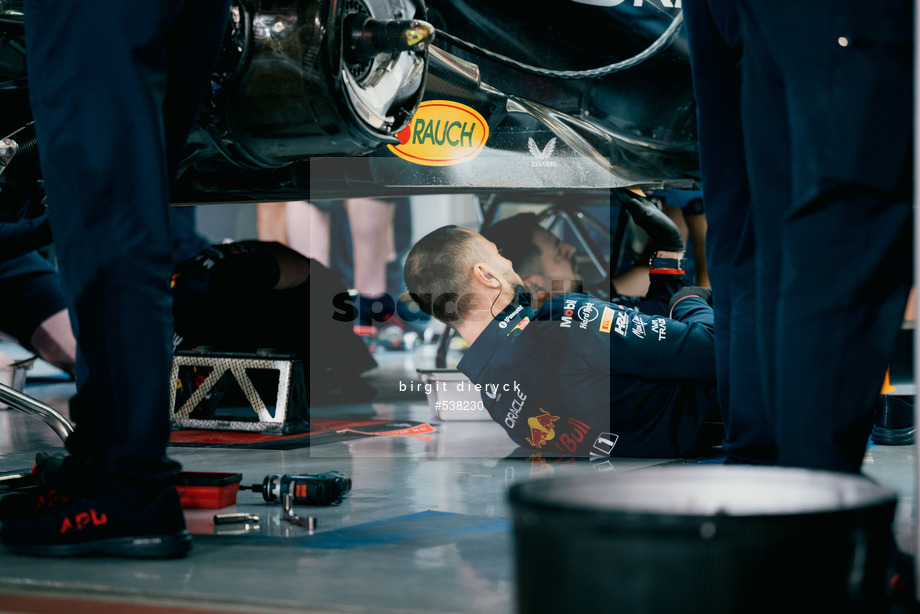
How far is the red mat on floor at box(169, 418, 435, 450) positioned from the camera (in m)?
2.27

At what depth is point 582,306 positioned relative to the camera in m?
2.13

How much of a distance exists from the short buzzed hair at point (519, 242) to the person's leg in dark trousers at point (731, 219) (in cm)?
139

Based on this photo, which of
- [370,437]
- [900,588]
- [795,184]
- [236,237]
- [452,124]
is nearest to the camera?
[900,588]

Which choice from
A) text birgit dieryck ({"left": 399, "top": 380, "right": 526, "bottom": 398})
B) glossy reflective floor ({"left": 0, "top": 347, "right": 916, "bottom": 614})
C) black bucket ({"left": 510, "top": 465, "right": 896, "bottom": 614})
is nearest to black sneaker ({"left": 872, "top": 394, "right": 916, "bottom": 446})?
glossy reflective floor ({"left": 0, "top": 347, "right": 916, "bottom": 614})

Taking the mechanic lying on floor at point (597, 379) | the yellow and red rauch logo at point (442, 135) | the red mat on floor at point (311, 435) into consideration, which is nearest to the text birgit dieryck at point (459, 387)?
the mechanic lying on floor at point (597, 379)

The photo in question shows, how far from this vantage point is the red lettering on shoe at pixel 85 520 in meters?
1.09

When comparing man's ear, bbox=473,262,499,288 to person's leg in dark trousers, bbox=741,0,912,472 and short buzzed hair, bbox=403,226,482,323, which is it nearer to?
short buzzed hair, bbox=403,226,482,323

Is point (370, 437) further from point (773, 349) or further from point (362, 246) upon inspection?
point (362, 246)

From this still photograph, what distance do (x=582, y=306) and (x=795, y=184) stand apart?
1.21 metres

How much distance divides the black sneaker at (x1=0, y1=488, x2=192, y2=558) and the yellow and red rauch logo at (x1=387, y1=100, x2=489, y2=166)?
164cm

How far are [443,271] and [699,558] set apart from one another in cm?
182

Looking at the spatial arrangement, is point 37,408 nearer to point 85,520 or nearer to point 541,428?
point 85,520

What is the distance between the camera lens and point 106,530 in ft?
3.58

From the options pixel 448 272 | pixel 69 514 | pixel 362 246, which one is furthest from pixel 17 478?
pixel 362 246
